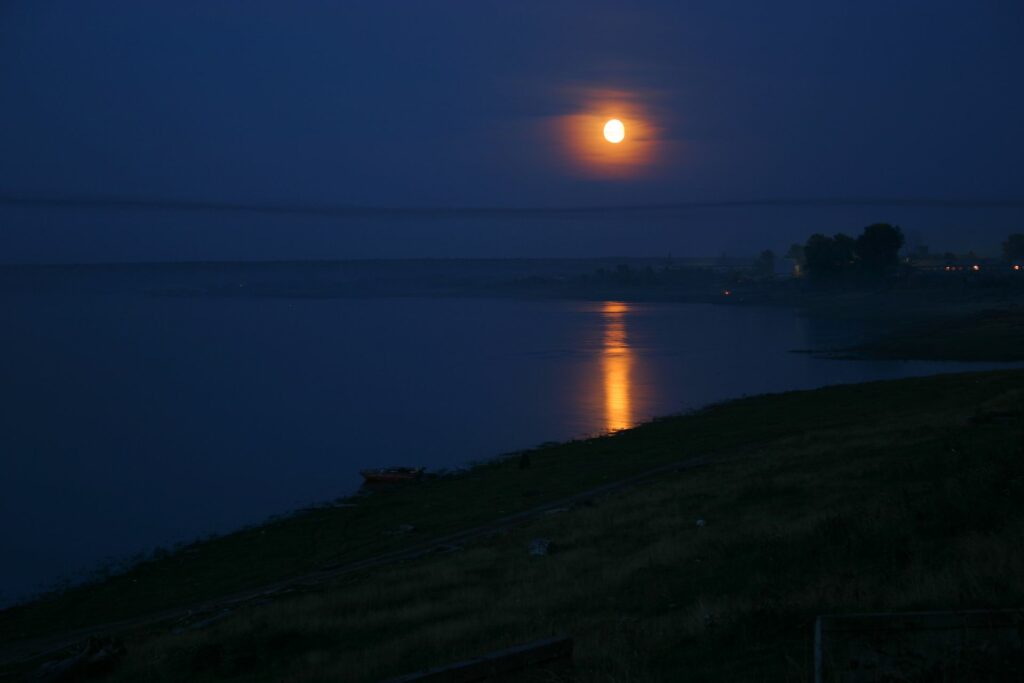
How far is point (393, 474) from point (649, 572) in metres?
22.5

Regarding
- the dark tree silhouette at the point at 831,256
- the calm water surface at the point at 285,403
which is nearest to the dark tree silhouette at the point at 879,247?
the dark tree silhouette at the point at 831,256

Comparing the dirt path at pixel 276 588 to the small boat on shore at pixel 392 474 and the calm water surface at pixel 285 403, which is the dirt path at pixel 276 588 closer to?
the calm water surface at pixel 285 403

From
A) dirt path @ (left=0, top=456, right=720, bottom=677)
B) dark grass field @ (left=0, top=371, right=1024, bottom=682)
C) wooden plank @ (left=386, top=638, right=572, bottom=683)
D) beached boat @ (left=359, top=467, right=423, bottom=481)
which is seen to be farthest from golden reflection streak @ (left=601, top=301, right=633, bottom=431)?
wooden plank @ (left=386, top=638, right=572, bottom=683)

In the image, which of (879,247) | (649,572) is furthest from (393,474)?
(879,247)

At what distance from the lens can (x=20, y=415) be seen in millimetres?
54031

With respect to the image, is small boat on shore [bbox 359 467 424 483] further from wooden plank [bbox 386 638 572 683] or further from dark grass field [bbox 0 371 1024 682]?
wooden plank [bbox 386 638 572 683]

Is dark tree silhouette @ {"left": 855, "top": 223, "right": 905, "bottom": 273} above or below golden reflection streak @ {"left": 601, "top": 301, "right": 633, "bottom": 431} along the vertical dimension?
→ above

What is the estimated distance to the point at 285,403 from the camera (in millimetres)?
57219

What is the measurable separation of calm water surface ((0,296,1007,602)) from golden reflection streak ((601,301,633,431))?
25 centimetres

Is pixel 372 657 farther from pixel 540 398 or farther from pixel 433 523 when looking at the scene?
pixel 540 398

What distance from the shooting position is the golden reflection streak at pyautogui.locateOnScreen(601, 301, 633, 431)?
1885 inches

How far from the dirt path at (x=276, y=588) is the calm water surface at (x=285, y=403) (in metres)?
7.03

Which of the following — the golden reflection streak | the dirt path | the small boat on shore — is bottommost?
the golden reflection streak

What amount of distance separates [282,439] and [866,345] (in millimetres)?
54072
